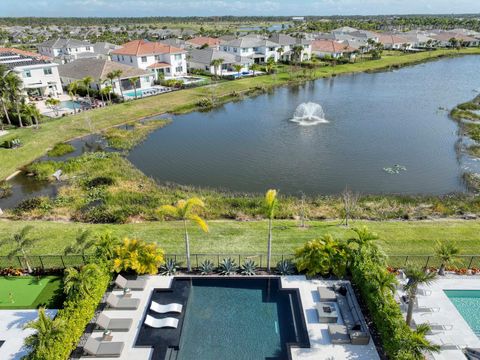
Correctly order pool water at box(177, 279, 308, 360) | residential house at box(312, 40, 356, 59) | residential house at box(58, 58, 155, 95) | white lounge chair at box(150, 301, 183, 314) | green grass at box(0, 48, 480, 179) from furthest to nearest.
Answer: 1. residential house at box(312, 40, 356, 59)
2. residential house at box(58, 58, 155, 95)
3. green grass at box(0, 48, 480, 179)
4. white lounge chair at box(150, 301, 183, 314)
5. pool water at box(177, 279, 308, 360)

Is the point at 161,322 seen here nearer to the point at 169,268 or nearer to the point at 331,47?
the point at 169,268

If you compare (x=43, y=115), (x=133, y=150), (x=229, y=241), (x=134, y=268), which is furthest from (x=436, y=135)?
(x=43, y=115)

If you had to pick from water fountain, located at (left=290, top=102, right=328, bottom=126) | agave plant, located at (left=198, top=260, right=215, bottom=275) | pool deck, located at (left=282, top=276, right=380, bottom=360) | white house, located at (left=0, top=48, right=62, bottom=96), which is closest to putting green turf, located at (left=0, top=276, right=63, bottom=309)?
agave plant, located at (left=198, top=260, right=215, bottom=275)

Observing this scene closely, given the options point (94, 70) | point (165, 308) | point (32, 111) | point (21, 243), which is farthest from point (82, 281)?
point (94, 70)

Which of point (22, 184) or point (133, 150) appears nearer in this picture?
point (22, 184)

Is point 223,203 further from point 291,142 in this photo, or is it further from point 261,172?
point 291,142

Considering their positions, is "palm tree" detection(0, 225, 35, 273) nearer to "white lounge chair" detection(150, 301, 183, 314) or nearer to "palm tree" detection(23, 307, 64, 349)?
"palm tree" detection(23, 307, 64, 349)

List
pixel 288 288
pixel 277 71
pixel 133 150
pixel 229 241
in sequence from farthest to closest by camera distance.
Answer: pixel 277 71 → pixel 133 150 → pixel 229 241 → pixel 288 288
